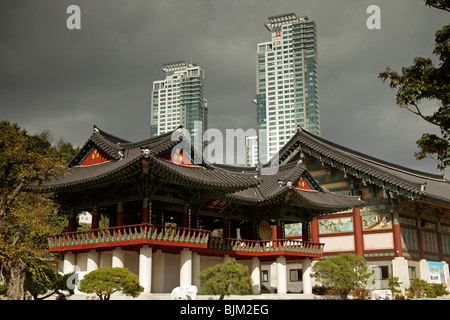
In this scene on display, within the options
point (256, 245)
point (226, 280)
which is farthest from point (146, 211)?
point (256, 245)

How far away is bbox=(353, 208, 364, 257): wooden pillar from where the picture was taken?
40328 mm

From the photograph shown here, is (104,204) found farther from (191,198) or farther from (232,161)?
(232,161)

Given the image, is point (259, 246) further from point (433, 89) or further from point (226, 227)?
point (433, 89)

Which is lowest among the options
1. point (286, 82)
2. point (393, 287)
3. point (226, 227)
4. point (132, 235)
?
point (393, 287)

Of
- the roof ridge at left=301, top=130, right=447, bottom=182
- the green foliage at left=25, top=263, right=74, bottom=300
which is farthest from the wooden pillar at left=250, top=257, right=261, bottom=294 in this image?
the roof ridge at left=301, top=130, right=447, bottom=182

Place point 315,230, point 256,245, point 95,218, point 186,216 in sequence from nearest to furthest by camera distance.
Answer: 1. point 186,216
2. point 95,218
3. point 256,245
4. point 315,230

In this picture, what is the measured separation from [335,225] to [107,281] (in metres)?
25.1

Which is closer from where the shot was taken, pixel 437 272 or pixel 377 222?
pixel 377 222

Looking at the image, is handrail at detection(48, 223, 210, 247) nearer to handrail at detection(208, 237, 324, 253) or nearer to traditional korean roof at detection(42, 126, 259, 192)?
handrail at detection(208, 237, 324, 253)

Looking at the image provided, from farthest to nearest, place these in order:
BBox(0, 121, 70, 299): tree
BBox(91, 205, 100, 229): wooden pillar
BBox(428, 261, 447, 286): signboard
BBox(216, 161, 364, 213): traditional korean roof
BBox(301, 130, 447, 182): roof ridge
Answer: BBox(301, 130, 447, 182): roof ridge, BBox(428, 261, 447, 286): signboard, BBox(216, 161, 364, 213): traditional korean roof, BBox(91, 205, 100, 229): wooden pillar, BBox(0, 121, 70, 299): tree

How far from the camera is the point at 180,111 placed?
538ft

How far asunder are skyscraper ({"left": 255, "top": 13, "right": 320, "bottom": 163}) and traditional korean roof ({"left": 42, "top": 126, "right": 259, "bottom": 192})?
114 meters

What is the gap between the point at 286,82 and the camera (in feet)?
493

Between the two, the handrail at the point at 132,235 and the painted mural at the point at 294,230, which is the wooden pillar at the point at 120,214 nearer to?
the handrail at the point at 132,235
